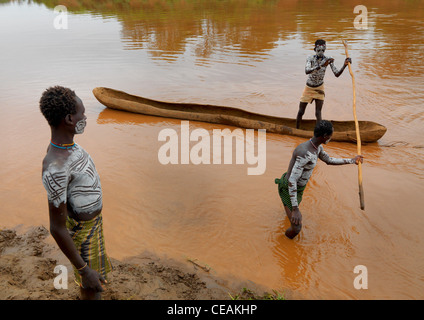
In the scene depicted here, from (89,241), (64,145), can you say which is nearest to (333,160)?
(89,241)

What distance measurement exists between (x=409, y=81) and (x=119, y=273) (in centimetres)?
912

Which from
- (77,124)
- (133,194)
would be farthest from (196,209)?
(77,124)

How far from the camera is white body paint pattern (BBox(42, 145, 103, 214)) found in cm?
172

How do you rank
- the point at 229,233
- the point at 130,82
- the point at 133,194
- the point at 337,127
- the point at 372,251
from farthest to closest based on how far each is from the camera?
the point at 130,82
the point at 337,127
the point at 133,194
the point at 229,233
the point at 372,251

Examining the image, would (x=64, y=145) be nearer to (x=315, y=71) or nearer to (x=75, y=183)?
(x=75, y=183)

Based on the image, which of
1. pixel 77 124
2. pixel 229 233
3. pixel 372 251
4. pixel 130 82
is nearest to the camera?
pixel 77 124

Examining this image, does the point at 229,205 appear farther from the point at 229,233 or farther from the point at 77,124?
the point at 77,124

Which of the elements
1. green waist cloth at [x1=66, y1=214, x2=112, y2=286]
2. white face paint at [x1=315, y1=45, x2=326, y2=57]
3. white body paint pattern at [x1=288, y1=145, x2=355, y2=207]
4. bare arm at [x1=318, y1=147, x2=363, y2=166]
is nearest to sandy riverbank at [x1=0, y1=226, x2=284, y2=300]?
green waist cloth at [x1=66, y1=214, x2=112, y2=286]

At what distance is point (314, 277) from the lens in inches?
126

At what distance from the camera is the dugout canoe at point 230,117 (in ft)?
18.2

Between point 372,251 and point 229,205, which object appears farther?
point 229,205

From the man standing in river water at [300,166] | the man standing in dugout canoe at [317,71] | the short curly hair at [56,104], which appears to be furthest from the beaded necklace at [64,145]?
the man standing in dugout canoe at [317,71]

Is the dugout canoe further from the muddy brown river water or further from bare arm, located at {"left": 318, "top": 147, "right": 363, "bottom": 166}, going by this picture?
bare arm, located at {"left": 318, "top": 147, "right": 363, "bottom": 166}
